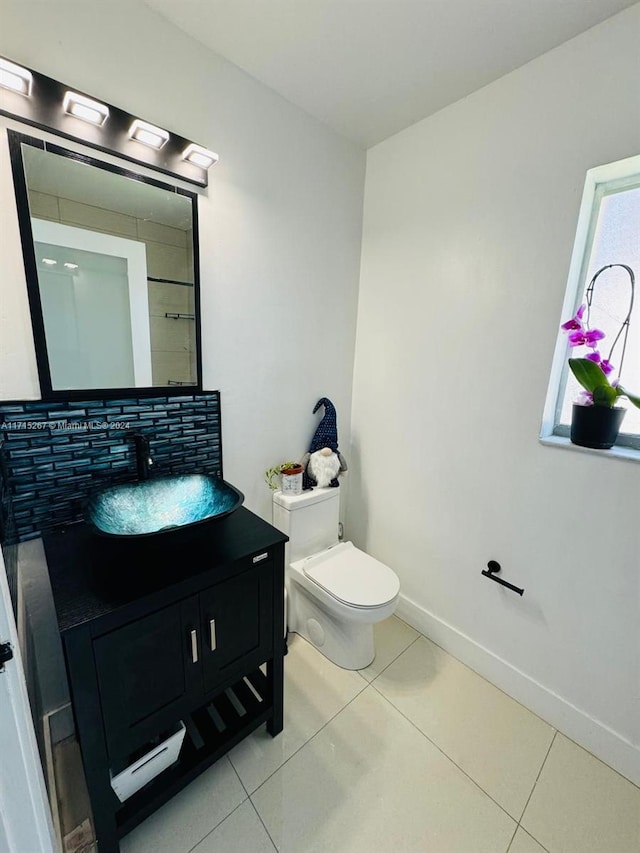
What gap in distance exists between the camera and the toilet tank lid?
173 cm

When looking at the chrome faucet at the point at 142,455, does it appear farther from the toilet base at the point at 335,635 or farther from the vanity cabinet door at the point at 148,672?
the toilet base at the point at 335,635

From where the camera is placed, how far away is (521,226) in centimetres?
139

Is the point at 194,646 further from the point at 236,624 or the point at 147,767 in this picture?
the point at 147,767

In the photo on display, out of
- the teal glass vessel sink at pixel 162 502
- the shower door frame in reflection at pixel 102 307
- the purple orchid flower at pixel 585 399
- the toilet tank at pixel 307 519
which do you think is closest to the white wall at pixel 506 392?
the purple orchid flower at pixel 585 399

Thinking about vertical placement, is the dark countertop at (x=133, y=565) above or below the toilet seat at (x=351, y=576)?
above

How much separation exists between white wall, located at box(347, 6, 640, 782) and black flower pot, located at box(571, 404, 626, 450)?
8cm

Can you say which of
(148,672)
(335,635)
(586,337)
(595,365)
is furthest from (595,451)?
(148,672)

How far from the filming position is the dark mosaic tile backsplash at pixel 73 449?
44.4 inches

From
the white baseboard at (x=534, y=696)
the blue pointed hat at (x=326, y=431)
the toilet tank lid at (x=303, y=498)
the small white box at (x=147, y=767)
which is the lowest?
the white baseboard at (x=534, y=696)

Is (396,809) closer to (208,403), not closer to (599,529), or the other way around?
(599,529)

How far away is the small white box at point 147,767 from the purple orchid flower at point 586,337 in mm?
1886

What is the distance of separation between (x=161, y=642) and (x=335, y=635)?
3.11 feet

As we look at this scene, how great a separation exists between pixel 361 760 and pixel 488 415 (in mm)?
1450

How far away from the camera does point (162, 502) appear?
1373mm
